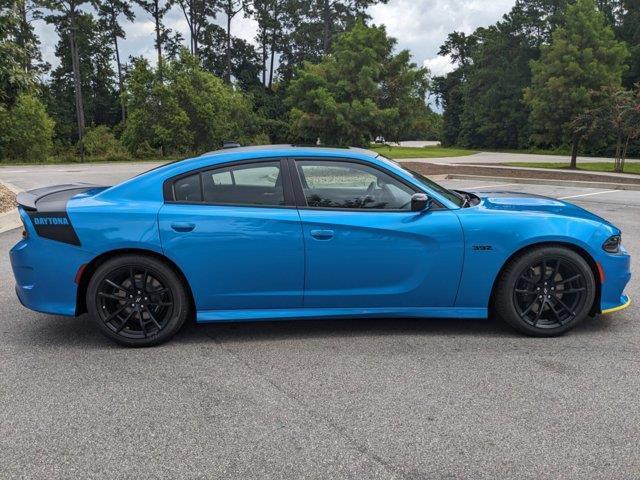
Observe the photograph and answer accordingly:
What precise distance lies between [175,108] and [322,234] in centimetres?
3594

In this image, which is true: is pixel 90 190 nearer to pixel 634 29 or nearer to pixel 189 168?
pixel 189 168

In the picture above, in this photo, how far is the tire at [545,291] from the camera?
13.5 ft

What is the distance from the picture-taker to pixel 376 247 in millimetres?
4023

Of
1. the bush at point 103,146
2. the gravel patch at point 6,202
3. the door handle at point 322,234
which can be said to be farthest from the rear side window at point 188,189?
the bush at point 103,146

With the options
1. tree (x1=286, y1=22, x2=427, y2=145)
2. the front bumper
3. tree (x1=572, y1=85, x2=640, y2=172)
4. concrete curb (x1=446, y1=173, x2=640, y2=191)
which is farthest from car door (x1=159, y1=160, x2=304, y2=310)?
tree (x1=572, y1=85, x2=640, y2=172)

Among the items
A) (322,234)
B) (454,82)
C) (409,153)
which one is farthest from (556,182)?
(454,82)

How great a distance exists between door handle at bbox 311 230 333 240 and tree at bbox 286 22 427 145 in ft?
64.2

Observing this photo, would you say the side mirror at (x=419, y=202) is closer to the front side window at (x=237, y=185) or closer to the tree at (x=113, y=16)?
the front side window at (x=237, y=185)

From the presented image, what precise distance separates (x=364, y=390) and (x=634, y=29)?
192ft

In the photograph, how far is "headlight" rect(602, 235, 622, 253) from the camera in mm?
4170

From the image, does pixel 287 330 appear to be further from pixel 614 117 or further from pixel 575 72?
pixel 575 72

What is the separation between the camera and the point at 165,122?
37.8 meters

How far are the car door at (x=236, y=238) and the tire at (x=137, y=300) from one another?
142 mm

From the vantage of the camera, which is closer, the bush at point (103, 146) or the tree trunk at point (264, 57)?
the bush at point (103, 146)
